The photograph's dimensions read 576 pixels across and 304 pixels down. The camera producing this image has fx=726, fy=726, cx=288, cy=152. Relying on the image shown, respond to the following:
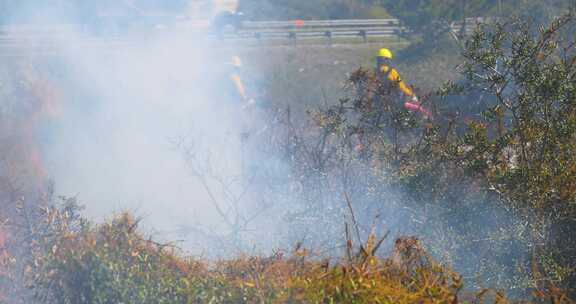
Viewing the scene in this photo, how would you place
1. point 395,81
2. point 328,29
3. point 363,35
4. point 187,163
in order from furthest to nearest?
1. point 363,35
2. point 328,29
3. point 187,163
4. point 395,81

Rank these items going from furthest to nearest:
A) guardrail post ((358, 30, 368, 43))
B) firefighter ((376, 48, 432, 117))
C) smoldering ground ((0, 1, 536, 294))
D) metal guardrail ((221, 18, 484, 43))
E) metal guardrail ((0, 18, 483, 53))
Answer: guardrail post ((358, 30, 368, 43)), metal guardrail ((221, 18, 484, 43)), metal guardrail ((0, 18, 483, 53)), firefighter ((376, 48, 432, 117)), smoldering ground ((0, 1, 536, 294))

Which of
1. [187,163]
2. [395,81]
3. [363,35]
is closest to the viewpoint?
[395,81]

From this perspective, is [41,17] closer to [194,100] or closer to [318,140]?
[194,100]

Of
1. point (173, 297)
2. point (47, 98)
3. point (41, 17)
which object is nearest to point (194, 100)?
point (47, 98)

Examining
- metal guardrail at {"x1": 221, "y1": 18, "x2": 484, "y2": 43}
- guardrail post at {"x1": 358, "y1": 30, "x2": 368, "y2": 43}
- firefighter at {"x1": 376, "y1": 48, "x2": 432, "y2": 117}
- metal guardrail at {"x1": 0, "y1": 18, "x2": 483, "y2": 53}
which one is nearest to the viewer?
firefighter at {"x1": 376, "y1": 48, "x2": 432, "y2": 117}

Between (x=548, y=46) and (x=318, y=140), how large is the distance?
7.93ft

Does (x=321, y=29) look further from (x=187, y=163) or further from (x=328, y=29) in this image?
(x=187, y=163)

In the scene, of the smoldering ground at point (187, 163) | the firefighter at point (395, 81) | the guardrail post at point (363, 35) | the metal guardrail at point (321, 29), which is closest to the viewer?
the smoldering ground at point (187, 163)

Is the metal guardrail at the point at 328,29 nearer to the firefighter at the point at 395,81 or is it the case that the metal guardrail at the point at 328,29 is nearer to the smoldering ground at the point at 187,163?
the smoldering ground at the point at 187,163

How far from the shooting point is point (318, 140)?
23.9ft

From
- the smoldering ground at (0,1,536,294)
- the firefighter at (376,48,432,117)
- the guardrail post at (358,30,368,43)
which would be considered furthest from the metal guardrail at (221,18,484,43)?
the firefighter at (376,48,432,117)

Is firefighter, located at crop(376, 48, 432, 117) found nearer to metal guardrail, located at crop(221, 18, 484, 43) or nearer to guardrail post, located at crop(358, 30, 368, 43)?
metal guardrail, located at crop(221, 18, 484, 43)

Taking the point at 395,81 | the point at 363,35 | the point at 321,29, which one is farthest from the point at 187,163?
the point at 363,35

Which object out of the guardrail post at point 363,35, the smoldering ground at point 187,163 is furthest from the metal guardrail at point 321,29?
the smoldering ground at point 187,163
